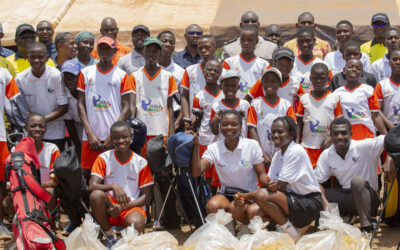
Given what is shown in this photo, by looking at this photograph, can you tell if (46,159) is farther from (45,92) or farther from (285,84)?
(285,84)

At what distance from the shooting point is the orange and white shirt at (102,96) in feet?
22.2

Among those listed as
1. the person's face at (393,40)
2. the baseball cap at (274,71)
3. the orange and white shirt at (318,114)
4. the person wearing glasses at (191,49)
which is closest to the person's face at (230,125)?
the baseball cap at (274,71)

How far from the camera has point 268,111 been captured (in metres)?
6.62

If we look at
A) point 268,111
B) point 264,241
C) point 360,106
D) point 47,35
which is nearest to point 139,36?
point 47,35

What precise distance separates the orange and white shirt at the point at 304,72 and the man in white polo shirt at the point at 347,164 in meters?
1.04

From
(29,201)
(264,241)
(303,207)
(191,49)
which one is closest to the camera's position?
(264,241)

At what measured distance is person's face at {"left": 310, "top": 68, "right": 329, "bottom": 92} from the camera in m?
6.70

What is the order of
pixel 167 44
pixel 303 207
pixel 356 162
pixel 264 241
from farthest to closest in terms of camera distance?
1. pixel 167 44
2. pixel 356 162
3. pixel 303 207
4. pixel 264 241

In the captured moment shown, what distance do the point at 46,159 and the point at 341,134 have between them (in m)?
3.16

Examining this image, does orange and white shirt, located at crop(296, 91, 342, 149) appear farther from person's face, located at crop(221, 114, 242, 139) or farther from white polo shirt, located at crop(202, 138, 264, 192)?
person's face, located at crop(221, 114, 242, 139)

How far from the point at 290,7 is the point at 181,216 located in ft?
→ 19.8

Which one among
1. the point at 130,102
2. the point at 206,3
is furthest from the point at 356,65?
the point at 206,3

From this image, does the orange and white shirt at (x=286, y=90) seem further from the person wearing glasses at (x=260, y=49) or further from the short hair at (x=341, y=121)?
the person wearing glasses at (x=260, y=49)

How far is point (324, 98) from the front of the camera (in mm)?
6762
